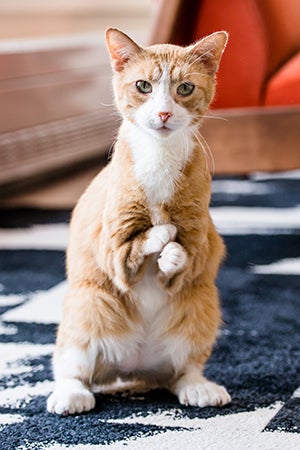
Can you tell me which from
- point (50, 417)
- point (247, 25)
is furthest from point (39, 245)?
point (50, 417)

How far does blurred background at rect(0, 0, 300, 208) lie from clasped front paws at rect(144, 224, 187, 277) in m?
0.35

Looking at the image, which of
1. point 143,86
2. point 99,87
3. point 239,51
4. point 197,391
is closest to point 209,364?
point 197,391

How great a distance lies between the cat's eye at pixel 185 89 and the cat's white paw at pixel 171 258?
9.1 inches

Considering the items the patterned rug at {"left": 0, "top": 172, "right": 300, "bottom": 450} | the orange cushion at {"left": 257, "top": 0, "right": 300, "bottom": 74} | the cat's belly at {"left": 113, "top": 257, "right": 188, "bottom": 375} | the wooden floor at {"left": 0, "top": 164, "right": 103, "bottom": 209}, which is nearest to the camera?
the patterned rug at {"left": 0, "top": 172, "right": 300, "bottom": 450}

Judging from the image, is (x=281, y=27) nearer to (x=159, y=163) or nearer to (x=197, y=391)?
(x=159, y=163)

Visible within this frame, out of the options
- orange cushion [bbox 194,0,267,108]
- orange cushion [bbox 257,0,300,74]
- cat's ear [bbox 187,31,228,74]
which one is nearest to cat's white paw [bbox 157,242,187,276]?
cat's ear [bbox 187,31,228,74]

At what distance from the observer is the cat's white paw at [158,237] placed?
1236 mm

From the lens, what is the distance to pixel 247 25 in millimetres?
2027

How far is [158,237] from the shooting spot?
48.7 inches

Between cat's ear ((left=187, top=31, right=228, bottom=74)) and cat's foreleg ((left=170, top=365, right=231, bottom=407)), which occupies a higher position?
cat's ear ((left=187, top=31, right=228, bottom=74))

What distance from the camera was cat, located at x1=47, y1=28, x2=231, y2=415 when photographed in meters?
1.25

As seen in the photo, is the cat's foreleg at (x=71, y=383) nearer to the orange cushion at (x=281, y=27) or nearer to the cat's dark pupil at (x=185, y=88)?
the cat's dark pupil at (x=185, y=88)

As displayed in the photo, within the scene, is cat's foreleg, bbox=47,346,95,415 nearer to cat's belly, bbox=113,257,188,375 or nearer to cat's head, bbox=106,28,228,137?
cat's belly, bbox=113,257,188,375

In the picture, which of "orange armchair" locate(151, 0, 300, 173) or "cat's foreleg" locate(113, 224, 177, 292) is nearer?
"cat's foreleg" locate(113, 224, 177, 292)
